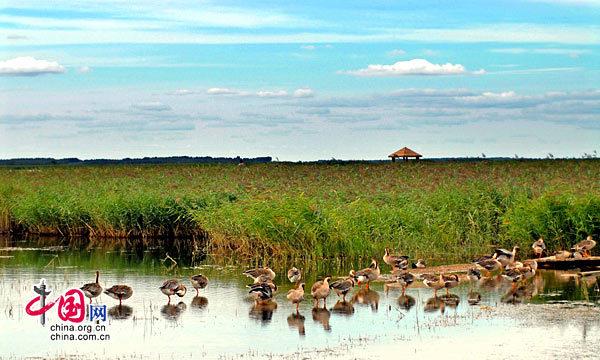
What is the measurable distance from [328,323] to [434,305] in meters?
2.89

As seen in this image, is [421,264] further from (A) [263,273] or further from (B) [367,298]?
(A) [263,273]

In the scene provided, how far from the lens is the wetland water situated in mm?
12867

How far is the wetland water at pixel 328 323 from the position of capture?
12.9 meters

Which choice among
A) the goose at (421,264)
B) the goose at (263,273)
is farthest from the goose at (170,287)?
the goose at (421,264)

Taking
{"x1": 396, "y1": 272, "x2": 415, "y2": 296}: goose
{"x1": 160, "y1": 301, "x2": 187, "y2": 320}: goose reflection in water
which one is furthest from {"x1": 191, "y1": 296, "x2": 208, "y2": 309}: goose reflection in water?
{"x1": 396, "y1": 272, "x2": 415, "y2": 296}: goose

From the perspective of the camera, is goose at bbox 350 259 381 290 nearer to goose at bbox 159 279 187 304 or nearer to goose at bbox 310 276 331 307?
goose at bbox 310 276 331 307

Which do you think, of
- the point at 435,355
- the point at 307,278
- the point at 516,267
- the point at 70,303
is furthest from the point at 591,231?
the point at 70,303

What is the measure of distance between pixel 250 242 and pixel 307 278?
17.5 ft

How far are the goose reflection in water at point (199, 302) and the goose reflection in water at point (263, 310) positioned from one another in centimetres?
113

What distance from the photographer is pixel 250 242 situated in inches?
1018

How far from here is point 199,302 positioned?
17.5m

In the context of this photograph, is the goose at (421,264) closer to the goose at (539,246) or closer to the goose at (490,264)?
the goose at (490,264)

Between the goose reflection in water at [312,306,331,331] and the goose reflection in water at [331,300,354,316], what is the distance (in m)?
0.22

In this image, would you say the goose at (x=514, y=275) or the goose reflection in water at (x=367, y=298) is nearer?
the goose reflection in water at (x=367, y=298)
